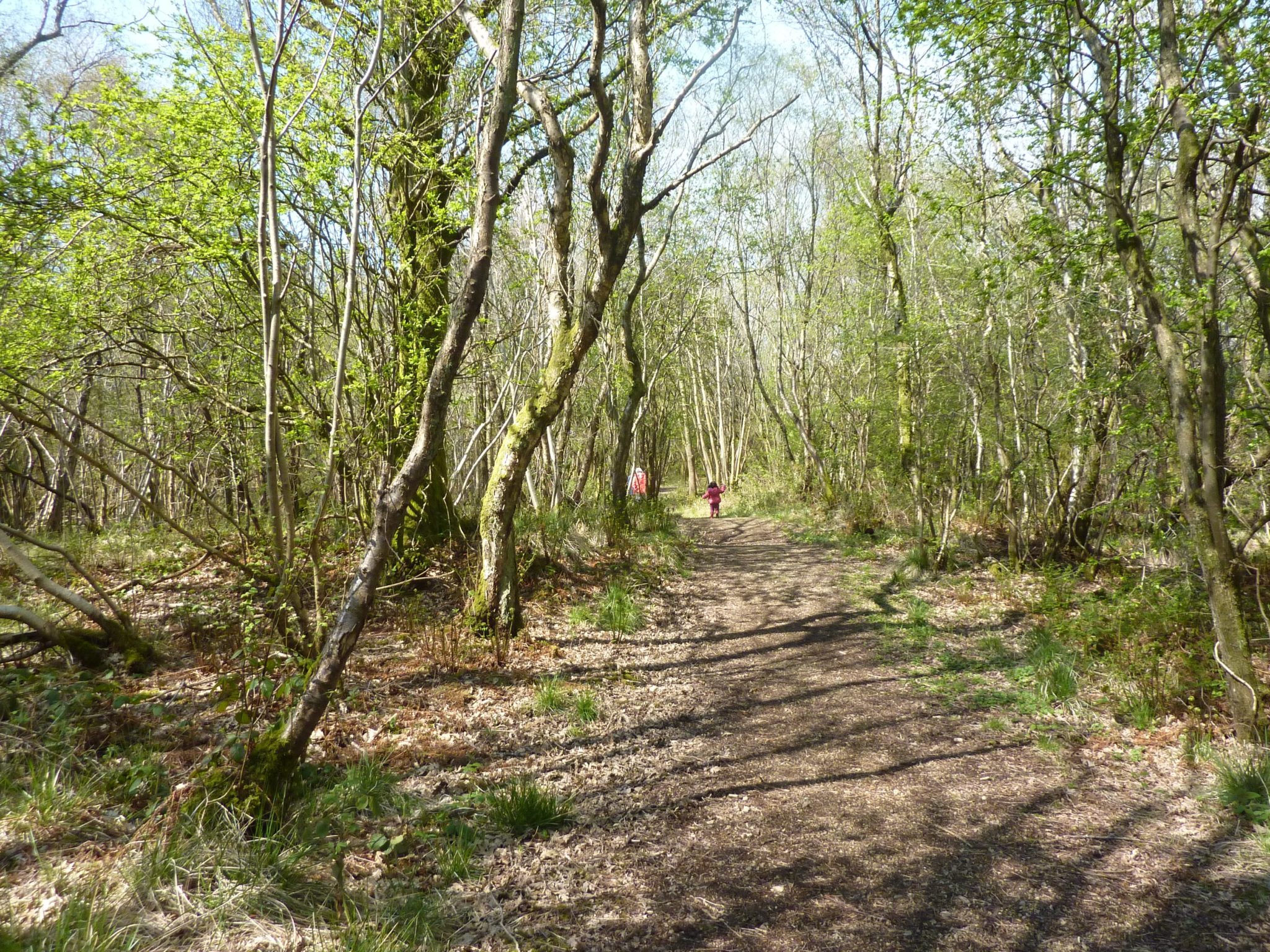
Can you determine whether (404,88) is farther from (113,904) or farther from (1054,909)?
(1054,909)

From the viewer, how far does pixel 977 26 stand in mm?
5078

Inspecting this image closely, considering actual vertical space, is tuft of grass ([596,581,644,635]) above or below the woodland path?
above

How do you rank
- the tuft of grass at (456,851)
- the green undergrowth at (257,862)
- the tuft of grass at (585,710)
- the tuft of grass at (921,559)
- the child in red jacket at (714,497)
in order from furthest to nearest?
the child in red jacket at (714,497), the tuft of grass at (921,559), the tuft of grass at (585,710), the tuft of grass at (456,851), the green undergrowth at (257,862)

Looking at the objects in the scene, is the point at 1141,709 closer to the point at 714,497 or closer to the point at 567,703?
the point at 567,703

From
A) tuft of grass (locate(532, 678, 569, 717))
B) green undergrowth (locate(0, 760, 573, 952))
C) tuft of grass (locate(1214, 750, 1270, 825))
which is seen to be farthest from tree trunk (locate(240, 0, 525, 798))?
tuft of grass (locate(1214, 750, 1270, 825))

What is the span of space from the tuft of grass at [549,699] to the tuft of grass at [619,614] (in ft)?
5.99

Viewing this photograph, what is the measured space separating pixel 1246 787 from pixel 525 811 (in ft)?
13.8

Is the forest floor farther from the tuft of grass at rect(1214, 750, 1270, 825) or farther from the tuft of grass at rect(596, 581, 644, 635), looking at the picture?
the tuft of grass at rect(596, 581, 644, 635)

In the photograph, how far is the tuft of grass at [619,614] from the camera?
7340 mm

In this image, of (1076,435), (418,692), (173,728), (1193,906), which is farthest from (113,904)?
(1076,435)

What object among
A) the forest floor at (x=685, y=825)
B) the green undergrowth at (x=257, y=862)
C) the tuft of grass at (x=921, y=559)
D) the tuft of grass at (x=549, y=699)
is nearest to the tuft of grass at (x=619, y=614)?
the forest floor at (x=685, y=825)

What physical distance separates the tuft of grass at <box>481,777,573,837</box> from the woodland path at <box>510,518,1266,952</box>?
204 mm

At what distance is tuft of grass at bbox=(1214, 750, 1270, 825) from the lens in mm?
3512

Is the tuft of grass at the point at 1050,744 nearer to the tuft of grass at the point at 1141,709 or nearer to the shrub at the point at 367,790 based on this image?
the tuft of grass at the point at 1141,709
